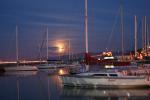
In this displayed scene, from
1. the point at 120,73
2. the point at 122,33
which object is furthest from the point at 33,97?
the point at 122,33

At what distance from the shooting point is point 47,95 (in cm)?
3092

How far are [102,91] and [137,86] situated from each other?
3495 millimetres

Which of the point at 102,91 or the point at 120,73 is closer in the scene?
the point at 102,91

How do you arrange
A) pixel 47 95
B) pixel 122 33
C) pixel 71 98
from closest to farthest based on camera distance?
pixel 71 98, pixel 47 95, pixel 122 33

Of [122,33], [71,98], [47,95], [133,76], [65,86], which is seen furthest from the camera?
[122,33]

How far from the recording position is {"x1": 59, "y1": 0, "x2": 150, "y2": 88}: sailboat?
33.8 metres

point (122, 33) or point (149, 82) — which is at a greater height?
point (122, 33)

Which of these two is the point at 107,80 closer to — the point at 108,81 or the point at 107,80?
the point at 107,80

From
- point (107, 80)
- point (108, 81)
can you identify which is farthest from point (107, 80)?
point (108, 81)

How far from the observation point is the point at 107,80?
34312 millimetres

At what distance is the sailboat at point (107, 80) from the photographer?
3378cm

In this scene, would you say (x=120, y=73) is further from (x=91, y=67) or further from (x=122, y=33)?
(x=122, y=33)

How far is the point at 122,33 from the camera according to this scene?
57.0 metres

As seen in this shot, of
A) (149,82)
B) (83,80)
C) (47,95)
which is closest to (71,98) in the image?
(47,95)
